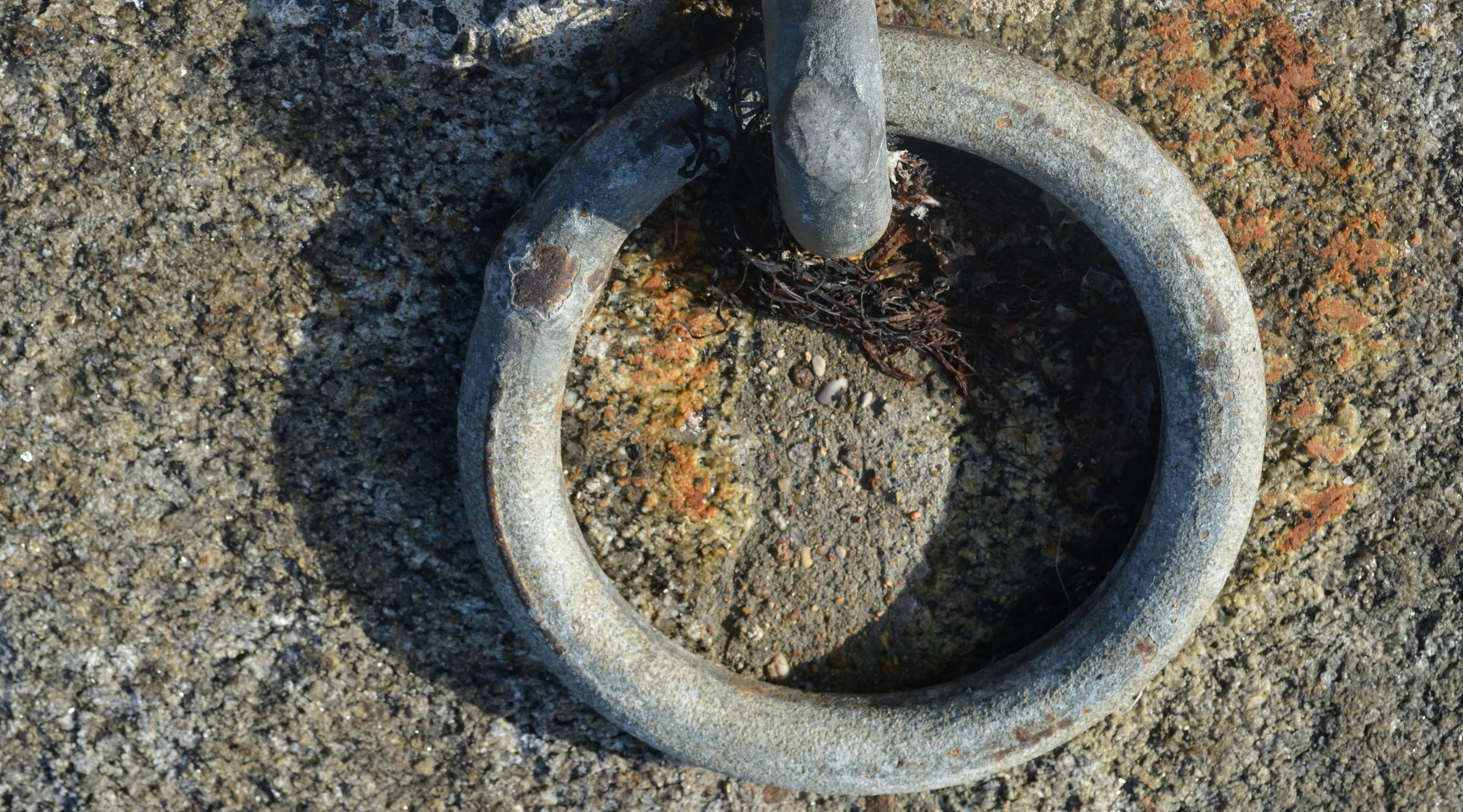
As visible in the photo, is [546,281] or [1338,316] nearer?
[546,281]

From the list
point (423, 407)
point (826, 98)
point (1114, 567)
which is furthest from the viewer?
point (423, 407)

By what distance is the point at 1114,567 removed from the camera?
217cm

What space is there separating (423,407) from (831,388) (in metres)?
1.01

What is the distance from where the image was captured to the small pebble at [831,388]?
2.34 m

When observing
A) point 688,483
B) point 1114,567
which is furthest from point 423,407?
point 1114,567

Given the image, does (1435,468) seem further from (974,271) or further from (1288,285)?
(974,271)

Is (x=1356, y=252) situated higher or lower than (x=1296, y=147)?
lower

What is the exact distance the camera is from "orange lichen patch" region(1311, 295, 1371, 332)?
7.56 feet

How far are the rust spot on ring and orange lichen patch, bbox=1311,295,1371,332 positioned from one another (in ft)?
5.98

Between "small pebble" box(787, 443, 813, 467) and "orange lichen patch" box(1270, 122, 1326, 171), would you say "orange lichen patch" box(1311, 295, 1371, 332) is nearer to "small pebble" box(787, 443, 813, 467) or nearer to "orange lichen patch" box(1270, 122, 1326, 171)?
"orange lichen patch" box(1270, 122, 1326, 171)

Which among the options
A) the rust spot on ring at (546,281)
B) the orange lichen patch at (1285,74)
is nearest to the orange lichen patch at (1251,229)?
the orange lichen patch at (1285,74)

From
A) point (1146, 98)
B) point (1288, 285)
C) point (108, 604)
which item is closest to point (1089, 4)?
point (1146, 98)

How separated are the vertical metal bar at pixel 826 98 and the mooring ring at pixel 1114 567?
29 cm

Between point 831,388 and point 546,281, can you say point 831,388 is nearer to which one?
point 831,388
